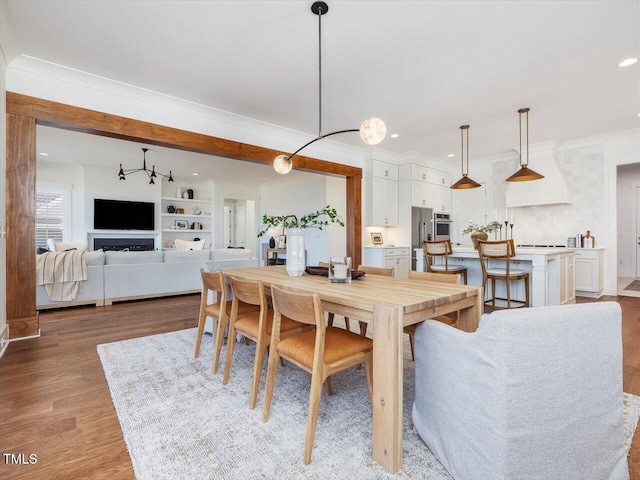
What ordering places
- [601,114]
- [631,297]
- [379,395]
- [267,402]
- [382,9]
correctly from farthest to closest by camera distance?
[631,297] → [601,114] → [382,9] → [267,402] → [379,395]

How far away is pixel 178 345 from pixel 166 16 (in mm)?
2669

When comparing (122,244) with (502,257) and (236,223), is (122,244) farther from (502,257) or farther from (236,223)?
(502,257)

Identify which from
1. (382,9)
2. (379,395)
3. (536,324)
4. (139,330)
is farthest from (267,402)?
(382,9)

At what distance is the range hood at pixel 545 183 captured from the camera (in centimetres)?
536

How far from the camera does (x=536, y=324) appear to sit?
3.49 feet

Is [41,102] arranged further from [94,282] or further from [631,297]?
[631,297]

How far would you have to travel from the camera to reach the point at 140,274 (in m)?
4.78

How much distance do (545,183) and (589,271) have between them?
1.59 metres

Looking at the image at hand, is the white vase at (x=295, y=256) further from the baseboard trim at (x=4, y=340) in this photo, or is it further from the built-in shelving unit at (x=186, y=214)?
the built-in shelving unit at (x=186, y=214)

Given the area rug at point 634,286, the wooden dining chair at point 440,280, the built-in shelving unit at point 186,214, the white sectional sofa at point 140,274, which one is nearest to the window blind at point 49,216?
the built-in shelving unit at point 186,214

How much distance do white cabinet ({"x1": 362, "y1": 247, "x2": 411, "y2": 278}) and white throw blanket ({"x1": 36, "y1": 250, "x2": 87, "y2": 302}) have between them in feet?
14.2

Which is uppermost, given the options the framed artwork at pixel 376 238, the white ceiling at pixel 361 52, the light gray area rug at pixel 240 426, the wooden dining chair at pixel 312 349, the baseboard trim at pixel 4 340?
the white ceiling at pixel 361 52

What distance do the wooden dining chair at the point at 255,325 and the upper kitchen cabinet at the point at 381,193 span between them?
3988 mm

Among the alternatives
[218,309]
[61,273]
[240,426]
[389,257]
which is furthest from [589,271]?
[61,273]
